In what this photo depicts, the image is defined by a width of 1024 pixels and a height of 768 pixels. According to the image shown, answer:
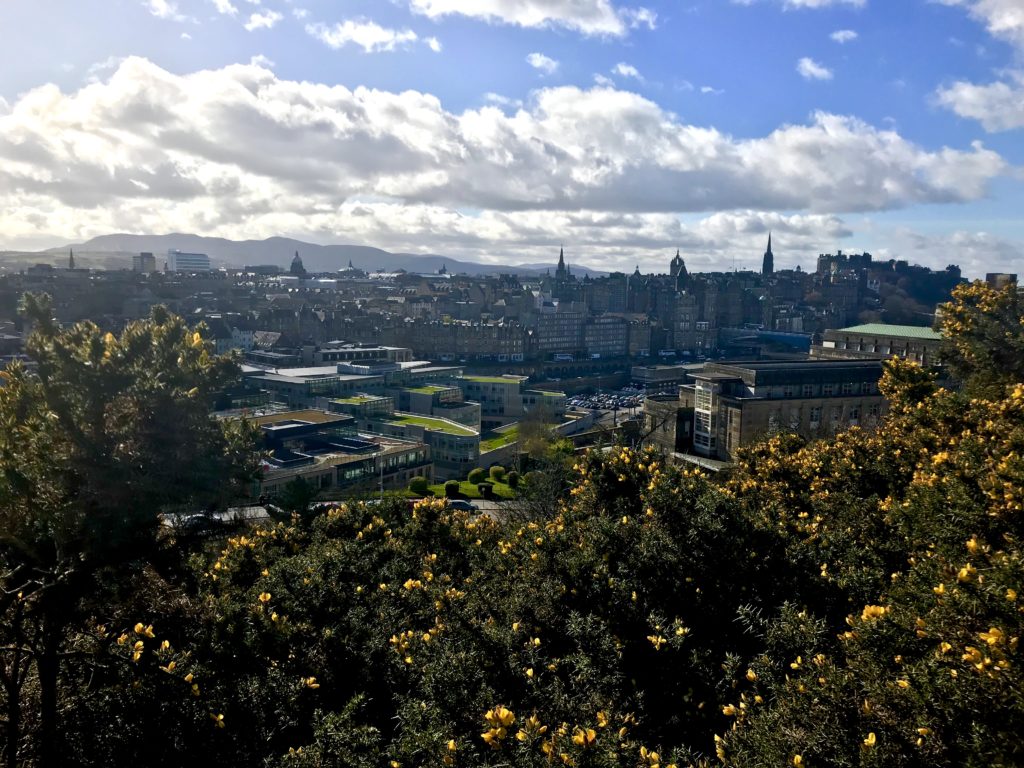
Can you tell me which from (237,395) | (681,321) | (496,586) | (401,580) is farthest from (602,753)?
(681,321)

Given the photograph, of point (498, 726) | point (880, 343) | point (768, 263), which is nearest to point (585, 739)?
point (498, 726)

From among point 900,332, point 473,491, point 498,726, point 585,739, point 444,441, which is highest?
point 900,332

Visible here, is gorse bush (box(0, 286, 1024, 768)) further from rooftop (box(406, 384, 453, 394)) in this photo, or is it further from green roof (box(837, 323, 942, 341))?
green roof (box(837, 323, 942, 341))

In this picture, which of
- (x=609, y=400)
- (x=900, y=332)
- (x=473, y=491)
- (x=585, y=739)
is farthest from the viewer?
(x=609, y=400)

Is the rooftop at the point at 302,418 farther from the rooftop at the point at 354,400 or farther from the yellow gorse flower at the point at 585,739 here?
the yellow gorse flower at the point at 585,739

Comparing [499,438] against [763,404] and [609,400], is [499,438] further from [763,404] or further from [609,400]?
[609,400]

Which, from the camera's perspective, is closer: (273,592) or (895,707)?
(895,707)

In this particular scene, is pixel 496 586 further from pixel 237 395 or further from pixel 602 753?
pixel 237 395

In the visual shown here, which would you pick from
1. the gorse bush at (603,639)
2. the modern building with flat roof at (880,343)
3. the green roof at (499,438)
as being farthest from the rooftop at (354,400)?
the gorse bush at (603,639)

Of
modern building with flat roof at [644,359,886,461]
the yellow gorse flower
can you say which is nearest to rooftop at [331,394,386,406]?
modern building with flat roof at [644,359,886,461]
